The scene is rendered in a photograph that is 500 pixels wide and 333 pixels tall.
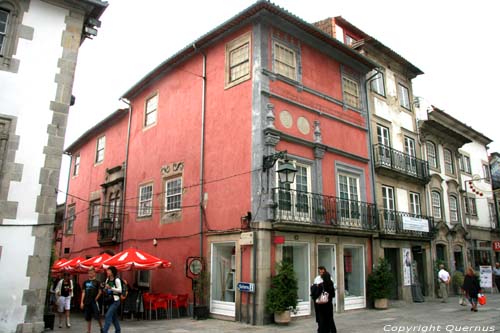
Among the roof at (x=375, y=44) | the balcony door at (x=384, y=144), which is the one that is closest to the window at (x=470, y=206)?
the roof at (x=375, y=44)

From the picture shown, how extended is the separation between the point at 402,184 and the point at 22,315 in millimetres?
14967

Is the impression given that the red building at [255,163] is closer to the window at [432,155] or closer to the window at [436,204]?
the window at [436,204]

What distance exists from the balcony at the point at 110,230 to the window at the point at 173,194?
3987 millimetres

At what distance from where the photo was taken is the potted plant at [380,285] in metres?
14.5

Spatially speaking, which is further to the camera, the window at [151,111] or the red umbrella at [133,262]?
the window at [151,111]

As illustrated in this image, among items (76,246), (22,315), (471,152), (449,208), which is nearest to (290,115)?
(22,315)

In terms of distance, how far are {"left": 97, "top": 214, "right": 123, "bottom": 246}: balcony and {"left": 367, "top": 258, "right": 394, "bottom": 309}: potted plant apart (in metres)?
11.0

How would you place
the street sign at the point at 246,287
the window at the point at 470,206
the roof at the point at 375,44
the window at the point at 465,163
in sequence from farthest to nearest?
1. the window at the point at 465,163
2. the window at the point at 470,206
3. the roof at the point at 375,44
4. the street sign at the point at 246,287

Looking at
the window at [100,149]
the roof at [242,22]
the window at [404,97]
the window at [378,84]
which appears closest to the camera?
the roof at [242,22]

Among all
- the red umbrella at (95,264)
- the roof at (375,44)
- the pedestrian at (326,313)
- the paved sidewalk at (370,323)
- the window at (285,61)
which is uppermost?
the roof at (375,44)

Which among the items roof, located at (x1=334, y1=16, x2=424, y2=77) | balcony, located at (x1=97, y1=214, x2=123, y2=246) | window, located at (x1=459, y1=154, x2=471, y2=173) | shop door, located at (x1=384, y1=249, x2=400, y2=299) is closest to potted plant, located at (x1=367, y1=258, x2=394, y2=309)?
shop door, located at (x1=384, y1=249, x2=400, y2=299)

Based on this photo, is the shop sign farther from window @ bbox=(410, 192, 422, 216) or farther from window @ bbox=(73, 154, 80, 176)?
window @ bbox=(73, 154, 80, 176)

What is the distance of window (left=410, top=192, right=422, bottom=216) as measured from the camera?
18.8 metres

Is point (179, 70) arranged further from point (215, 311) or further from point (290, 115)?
point (215, 311)
